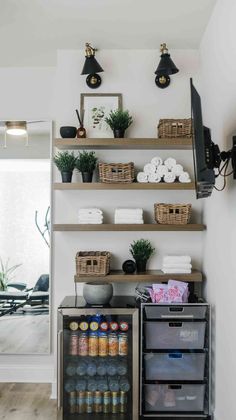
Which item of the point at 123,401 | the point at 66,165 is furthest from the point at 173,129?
the point at 123,401

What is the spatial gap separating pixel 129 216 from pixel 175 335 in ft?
2.97

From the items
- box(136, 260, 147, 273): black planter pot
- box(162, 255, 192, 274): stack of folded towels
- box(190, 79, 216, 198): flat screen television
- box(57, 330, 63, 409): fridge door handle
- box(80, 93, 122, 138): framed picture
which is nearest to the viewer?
box(190, 79, 216, 198): flat screen television

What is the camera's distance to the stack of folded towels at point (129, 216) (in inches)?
131

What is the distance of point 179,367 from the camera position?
120 inches

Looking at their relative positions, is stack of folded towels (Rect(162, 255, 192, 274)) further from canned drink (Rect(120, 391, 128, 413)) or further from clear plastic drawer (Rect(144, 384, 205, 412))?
canned drink (Rect(120, 391, 128, 413))

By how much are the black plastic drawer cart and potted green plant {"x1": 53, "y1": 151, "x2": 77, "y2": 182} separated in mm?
1116

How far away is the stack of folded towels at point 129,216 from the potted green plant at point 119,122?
A: 0.57 meters

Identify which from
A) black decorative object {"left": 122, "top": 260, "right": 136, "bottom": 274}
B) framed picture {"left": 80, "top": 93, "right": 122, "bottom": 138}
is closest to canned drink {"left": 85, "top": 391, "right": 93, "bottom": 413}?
black decorative object {"left": 122, "top": 260, "right": 136, "bottom": 274}

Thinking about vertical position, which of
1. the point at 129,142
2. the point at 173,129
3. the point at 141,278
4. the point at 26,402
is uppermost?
the point at 173,129

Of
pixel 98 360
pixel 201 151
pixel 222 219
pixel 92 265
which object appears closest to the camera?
pixel 201 151

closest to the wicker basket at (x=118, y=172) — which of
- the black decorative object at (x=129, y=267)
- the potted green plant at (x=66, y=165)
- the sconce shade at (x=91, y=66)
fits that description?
the potted green plant at (x=66, y=165)

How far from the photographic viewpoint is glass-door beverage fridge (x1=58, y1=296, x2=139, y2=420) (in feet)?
10.0

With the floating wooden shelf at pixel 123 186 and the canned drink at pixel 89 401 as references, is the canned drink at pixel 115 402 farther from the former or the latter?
the floating wooden shelf at pixel 123 186

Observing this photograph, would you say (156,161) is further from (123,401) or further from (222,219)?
(123,401)
